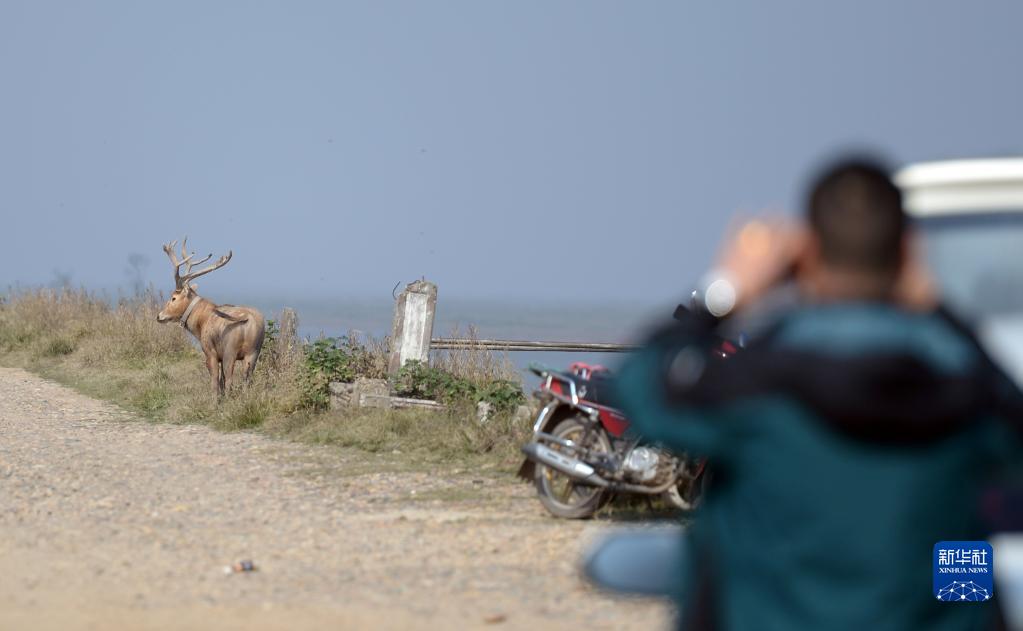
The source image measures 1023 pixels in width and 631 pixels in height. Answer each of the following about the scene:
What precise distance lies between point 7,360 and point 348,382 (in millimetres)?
13384

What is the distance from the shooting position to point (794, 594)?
86.4 inches

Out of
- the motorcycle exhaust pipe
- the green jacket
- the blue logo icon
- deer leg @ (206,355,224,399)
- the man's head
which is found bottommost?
deer leg @ (206,355,224,399)

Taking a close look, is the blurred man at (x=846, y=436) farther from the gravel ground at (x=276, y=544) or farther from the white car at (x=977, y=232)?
the gravel ground at (x=276, y=544)

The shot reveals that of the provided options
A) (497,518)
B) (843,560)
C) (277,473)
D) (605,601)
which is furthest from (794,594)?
(277,473)

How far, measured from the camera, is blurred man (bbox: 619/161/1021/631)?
2.14 metres

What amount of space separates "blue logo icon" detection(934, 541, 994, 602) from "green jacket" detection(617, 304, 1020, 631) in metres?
0.06

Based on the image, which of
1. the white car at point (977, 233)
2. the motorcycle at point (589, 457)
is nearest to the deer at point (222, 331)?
the motorcycle at point (589, 457)

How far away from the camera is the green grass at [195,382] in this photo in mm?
11914

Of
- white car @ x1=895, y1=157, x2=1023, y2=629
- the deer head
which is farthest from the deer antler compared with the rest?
white car @ x1=895, y1=157, x2=1023, y2=629

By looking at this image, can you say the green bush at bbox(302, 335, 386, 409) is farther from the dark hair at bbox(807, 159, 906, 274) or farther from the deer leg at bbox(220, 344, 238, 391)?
the dark hair at bbox(807, 159, 906, 274)

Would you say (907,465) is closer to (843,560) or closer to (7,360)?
(843,560)

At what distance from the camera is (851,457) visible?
215 centimetres

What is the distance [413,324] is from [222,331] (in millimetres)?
3312

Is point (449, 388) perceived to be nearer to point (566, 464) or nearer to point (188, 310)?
point (566, 464)
